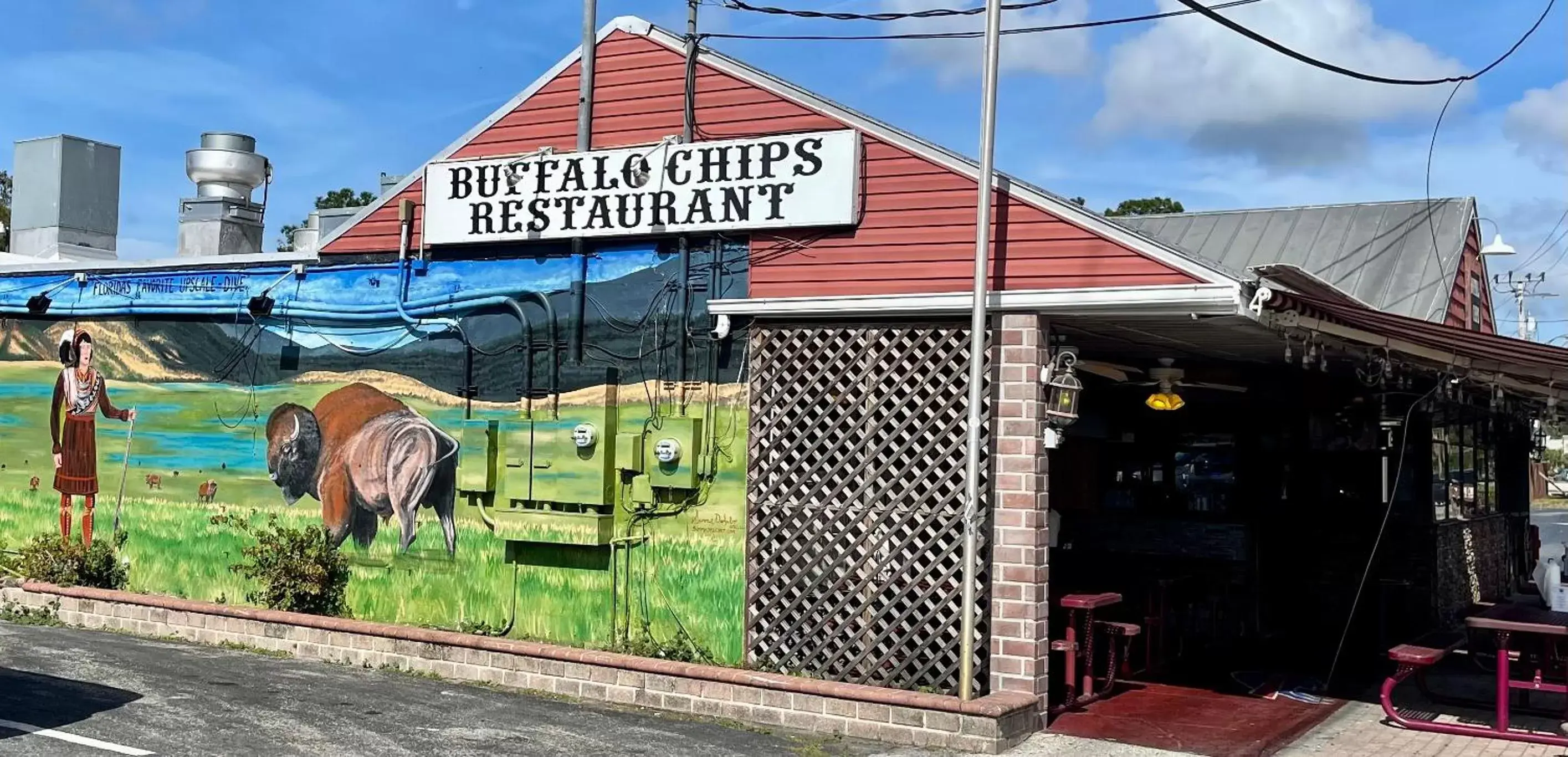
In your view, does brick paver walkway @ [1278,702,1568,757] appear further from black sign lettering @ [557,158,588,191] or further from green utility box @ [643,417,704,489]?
black sign lettering @ [557,158,588,191]

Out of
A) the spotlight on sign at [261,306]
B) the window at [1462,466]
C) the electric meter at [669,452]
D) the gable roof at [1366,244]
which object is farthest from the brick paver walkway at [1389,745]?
the spotlight on sign at [261,306]

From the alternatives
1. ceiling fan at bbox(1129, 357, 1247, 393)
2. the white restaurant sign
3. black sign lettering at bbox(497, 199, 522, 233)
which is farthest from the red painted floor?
black sign lettering at bbox(497, 199, 522, 233)

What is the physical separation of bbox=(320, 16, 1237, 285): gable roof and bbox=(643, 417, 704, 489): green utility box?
244 cm

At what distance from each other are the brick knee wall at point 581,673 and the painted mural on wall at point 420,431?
0.44 meters

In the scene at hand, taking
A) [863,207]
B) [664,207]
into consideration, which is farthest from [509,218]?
[863,207]

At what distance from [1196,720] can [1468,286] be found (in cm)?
1132

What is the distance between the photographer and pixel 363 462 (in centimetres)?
1195

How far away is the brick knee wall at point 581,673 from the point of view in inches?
345

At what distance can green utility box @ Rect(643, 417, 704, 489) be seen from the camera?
33.6 feet

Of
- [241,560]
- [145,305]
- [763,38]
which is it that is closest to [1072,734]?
[763,38]

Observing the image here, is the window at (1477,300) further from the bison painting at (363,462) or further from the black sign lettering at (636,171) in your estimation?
the bison painting at (363,462)

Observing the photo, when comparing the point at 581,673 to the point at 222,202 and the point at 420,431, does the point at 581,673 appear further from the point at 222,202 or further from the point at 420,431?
the point at 222,202
